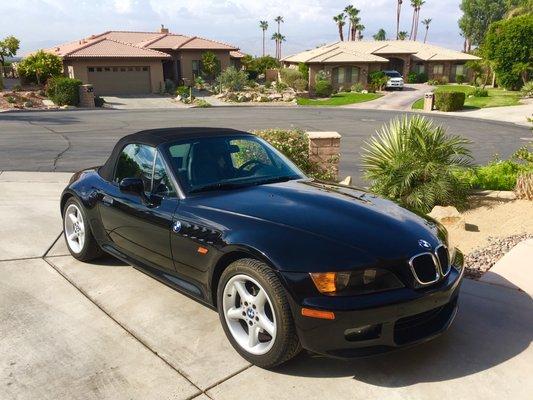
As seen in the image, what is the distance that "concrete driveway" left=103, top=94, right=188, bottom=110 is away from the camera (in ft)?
111

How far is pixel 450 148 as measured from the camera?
24.8 ft

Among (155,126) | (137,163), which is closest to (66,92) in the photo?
(155,126)

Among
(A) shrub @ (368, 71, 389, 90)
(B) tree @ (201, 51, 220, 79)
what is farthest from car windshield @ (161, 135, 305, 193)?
(A) shrub @ (368, 71, 389, 90)

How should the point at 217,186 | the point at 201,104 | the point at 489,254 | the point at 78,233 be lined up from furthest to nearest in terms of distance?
the point at 201,104 → the point at 489,254 → the point at 78,233 → the point at 217,186

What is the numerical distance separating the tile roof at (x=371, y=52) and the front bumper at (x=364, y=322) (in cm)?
4612

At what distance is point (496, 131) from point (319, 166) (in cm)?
1599

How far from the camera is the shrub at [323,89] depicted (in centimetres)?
4256

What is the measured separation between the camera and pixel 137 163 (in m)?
4.61

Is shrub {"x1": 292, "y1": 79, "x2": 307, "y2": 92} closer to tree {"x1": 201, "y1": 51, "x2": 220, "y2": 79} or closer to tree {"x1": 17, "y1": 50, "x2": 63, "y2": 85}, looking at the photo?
tree {"x1": 201, "y1": 51, "x2": 220, "y2": 79}

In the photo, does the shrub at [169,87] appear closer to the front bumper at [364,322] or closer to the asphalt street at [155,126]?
the asphalt street at [155,126]

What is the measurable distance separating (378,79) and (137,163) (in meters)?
45.4

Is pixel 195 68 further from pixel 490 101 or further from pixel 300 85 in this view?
pixel 490 101

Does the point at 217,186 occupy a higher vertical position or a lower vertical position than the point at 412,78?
lower

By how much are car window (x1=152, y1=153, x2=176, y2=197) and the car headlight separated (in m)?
1.60
